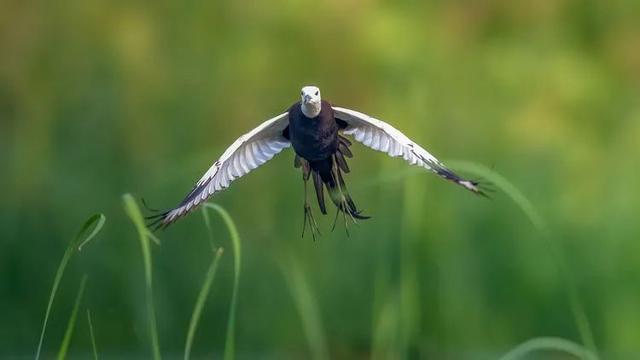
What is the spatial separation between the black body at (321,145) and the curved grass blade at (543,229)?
0.16 meters

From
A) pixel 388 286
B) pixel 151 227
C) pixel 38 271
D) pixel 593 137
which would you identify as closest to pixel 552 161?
pixel 593 137

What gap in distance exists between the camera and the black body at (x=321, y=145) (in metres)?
1.19

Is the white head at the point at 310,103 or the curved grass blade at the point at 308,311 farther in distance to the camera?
the curved grass blade at the point at 308,311

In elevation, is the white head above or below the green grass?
above

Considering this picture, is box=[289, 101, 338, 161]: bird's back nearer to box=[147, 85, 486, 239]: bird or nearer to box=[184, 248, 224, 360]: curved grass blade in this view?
box=[147, 85, 486, 239]: bird

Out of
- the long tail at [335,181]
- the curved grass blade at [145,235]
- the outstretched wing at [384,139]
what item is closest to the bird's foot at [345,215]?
the long tail at [335,181]

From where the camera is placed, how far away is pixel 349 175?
4.33 feet

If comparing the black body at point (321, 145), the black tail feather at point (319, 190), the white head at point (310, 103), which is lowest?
the black tail feather at point (319, 190)

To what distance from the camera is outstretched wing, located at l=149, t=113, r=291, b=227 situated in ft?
4.00

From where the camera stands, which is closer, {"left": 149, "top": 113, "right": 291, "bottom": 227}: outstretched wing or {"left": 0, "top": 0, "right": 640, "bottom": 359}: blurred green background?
{"left": 149, "top": 113, "right": 291, "bottom": 227}: outstretched wing

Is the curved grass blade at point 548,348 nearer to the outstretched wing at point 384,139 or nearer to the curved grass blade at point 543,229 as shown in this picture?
the curved grass blade at point 543,229

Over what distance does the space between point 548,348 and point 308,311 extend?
33cm

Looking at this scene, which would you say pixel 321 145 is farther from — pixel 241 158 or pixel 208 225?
pixel 208 225

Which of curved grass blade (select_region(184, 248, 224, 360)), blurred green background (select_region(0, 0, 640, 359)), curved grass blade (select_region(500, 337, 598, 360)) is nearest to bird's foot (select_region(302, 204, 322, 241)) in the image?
blurred green background (select_region(0, 0, 640, 359))
